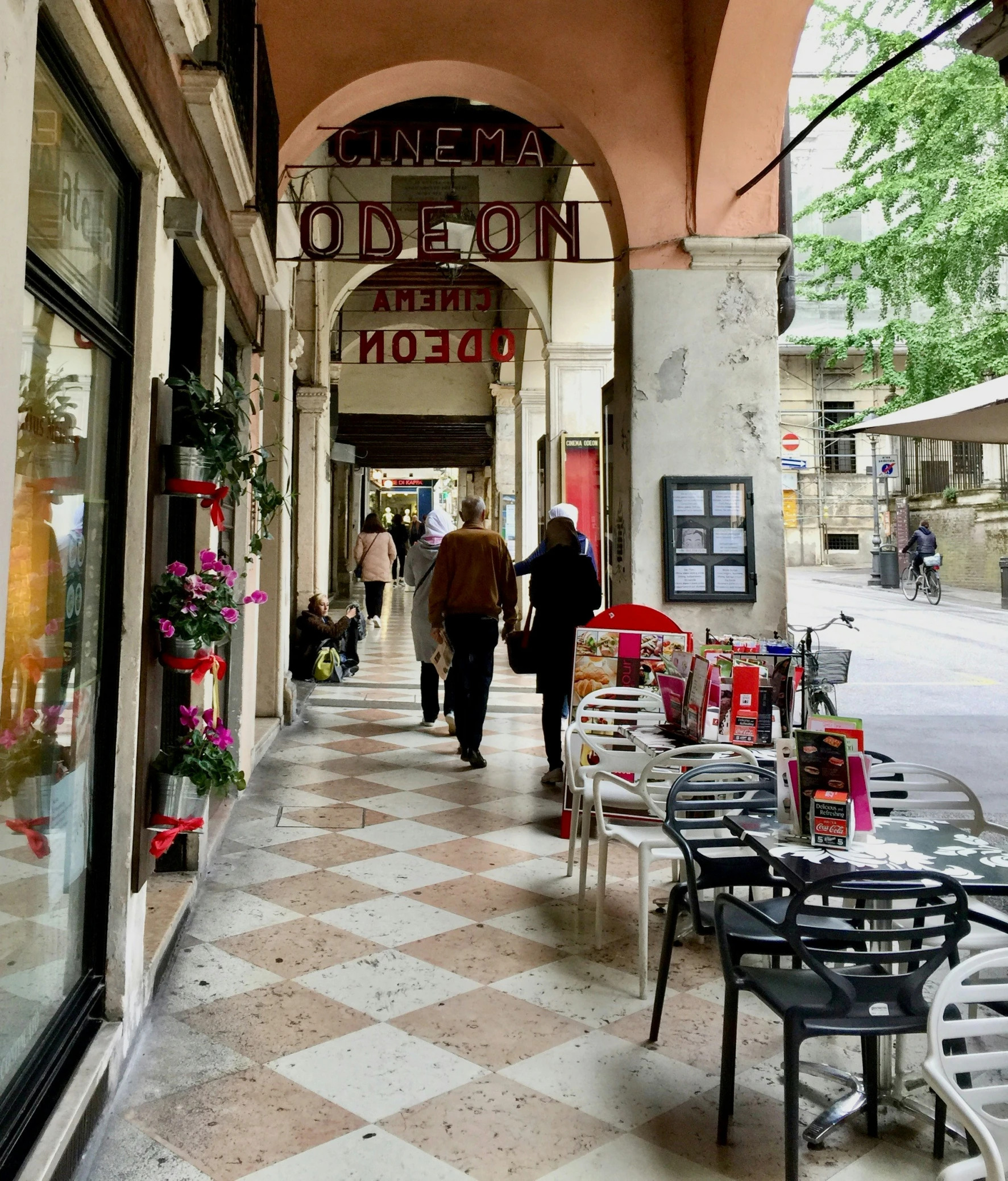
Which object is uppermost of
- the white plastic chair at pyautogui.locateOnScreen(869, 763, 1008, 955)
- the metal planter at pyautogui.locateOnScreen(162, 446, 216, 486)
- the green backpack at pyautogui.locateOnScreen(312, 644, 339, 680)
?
the metal planter at pyautogui.locateOnScreen(162, 446, 216, 486)

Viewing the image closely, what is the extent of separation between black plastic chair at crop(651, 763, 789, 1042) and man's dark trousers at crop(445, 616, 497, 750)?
2927 mm

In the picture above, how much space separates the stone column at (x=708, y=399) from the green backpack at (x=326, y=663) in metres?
3.78

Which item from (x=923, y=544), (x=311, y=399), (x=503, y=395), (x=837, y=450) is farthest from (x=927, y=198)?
(x=837, y=450)

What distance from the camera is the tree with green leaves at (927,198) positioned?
16.5 meters

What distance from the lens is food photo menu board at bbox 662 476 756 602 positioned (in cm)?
578

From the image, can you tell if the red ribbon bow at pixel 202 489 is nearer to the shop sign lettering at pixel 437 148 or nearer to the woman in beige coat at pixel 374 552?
the shop sign lettering at pixel 437 148

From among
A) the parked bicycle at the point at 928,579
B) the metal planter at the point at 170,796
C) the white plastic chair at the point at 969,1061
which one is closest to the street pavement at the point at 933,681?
the parked bicycle at the point at 928,579

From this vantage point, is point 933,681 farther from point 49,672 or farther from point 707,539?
point 49,672

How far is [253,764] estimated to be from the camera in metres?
5.83

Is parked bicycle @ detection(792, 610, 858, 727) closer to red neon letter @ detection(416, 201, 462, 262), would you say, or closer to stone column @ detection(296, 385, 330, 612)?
red neon letter @ detection(416, 201, 462, 262)

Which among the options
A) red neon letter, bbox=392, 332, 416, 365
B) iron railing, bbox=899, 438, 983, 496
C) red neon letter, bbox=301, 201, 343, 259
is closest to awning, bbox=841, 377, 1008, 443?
red neon letter, bbox=301, 201, 343, 259

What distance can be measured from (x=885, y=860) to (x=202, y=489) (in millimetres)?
2027

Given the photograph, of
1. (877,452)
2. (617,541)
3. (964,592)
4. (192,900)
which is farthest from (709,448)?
(877,452)

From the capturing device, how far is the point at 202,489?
111 inches
